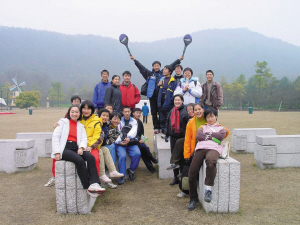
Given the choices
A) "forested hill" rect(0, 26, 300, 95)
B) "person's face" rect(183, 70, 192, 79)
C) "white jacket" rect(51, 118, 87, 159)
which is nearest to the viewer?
"white jacket" rect(51, 118, 87, 159)

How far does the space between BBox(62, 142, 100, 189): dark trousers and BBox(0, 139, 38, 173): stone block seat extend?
7.91 ft

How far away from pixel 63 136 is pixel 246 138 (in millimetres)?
5193

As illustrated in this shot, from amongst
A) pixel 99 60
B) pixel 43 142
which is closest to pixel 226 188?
pixel 43 142

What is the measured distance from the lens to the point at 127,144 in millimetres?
5191

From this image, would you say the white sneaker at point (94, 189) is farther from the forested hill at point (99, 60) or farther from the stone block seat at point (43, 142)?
the forested hill at point (99, 60)

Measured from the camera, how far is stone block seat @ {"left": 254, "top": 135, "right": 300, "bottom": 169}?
5473 mm

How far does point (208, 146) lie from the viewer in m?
3.58

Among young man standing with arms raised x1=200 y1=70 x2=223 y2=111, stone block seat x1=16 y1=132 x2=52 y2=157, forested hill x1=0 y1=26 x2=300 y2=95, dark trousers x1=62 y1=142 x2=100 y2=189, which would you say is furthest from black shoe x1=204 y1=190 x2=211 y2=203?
forested hill x1=0 y1=26 x2=300 y2=95

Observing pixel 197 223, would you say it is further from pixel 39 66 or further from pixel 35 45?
pixel 35 45

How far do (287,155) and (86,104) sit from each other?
4.32 meters

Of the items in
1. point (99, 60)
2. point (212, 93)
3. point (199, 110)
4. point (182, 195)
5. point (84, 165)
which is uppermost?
point (99, 60)

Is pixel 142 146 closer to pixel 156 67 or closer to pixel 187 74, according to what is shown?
pixel 187 74

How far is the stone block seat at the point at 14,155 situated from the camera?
219 inches

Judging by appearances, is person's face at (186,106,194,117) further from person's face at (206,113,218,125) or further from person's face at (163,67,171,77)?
person's face at (163,67,171,77)
